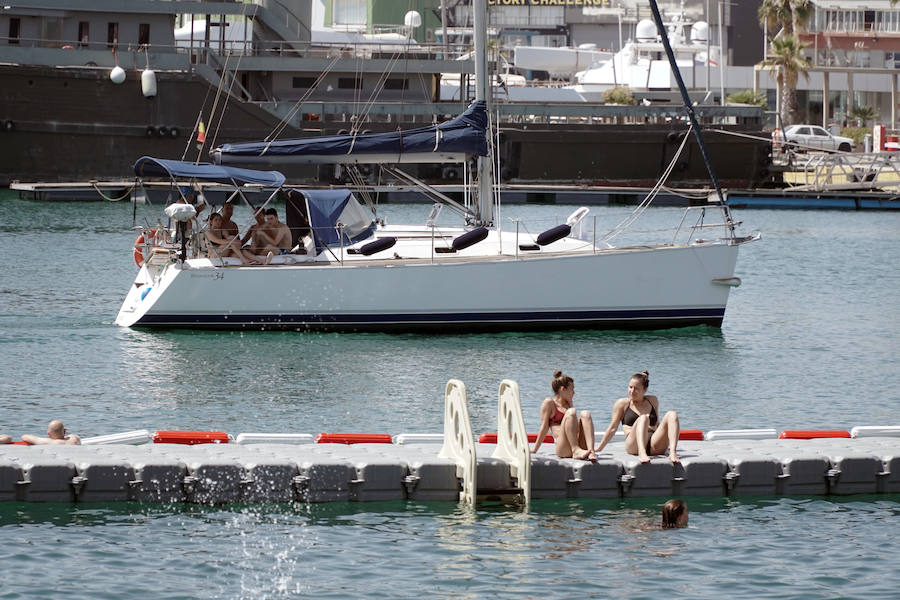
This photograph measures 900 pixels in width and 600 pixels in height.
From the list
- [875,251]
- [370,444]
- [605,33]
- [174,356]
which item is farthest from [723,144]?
[605,33]

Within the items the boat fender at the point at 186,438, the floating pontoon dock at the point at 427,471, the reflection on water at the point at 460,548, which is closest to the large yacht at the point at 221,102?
the boat fender at the point at 186,438

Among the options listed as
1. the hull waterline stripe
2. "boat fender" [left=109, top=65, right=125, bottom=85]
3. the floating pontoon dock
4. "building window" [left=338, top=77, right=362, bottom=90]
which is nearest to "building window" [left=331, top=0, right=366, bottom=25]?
"building window" [left=338, top=77, right=362, bottom=90]

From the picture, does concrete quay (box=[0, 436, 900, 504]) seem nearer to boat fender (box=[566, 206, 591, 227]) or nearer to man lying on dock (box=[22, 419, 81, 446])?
man lying on dock (box=[22, 419, 81, 446])

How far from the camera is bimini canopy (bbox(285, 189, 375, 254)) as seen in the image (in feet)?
89.9

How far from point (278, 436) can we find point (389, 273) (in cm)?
972

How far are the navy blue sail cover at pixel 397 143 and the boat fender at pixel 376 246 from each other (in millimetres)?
1968

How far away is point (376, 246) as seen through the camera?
27.2 meters

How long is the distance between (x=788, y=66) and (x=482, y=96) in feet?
207

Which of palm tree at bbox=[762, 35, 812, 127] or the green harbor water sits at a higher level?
palm tree at bbox=[762, 35, 812, 127]

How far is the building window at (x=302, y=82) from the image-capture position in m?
67.8

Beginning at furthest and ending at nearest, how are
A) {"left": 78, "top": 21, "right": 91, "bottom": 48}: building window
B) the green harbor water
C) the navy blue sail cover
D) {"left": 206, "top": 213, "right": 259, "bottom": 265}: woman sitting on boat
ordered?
{"left": 78, "top": 21, "right": 91, "bottom": 48}: building window → the navy blue sail cover → {"left": 206, "top": 213, "right": 259, "bottom": 265}: woman sitting on boat → the green harbor water

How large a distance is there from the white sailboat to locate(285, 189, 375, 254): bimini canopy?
0.03 meters

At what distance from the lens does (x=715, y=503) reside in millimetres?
16484

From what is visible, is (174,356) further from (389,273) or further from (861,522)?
(861,522)
